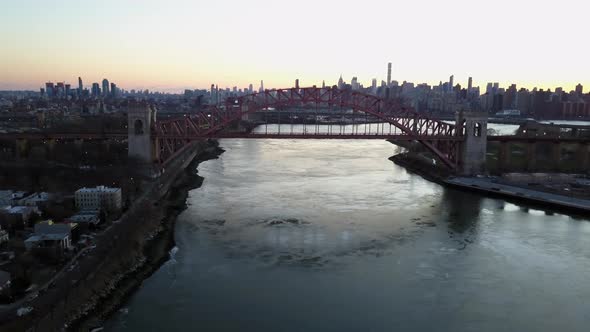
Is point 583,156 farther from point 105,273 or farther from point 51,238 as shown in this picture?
point 51,238

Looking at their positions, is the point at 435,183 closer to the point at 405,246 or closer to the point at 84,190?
the point at 405,246

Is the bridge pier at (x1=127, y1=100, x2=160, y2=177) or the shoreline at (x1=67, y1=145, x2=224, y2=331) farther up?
the bridge pier at (x1=127, y1=100, x2=160, y2=177)

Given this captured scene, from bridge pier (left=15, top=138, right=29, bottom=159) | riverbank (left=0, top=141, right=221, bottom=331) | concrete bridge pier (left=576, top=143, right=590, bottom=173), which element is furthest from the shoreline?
concrete bridge pier (left=576, top=143, right=590, bottom=173)

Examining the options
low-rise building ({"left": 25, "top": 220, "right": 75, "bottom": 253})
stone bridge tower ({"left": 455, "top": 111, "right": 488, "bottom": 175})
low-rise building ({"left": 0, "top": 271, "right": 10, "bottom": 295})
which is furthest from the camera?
stone bridge tower ({"left": 455, "top": 111, "right": 488, "bottom": 175})

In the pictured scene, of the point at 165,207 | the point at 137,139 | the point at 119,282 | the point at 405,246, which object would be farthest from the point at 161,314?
the point at 137,139

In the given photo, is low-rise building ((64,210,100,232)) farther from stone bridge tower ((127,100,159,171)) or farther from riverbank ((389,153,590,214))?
riverbank ((389,153,590,214))

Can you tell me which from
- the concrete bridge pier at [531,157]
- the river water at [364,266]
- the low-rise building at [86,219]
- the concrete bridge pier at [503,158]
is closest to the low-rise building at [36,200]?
the low-rise building at [86,219]

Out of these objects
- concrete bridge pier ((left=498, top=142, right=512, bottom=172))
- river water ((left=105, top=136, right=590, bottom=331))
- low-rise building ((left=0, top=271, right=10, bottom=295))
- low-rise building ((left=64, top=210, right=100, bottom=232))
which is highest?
concrete bridge pier ((left=498, top=142, right=512, bottom=172))
